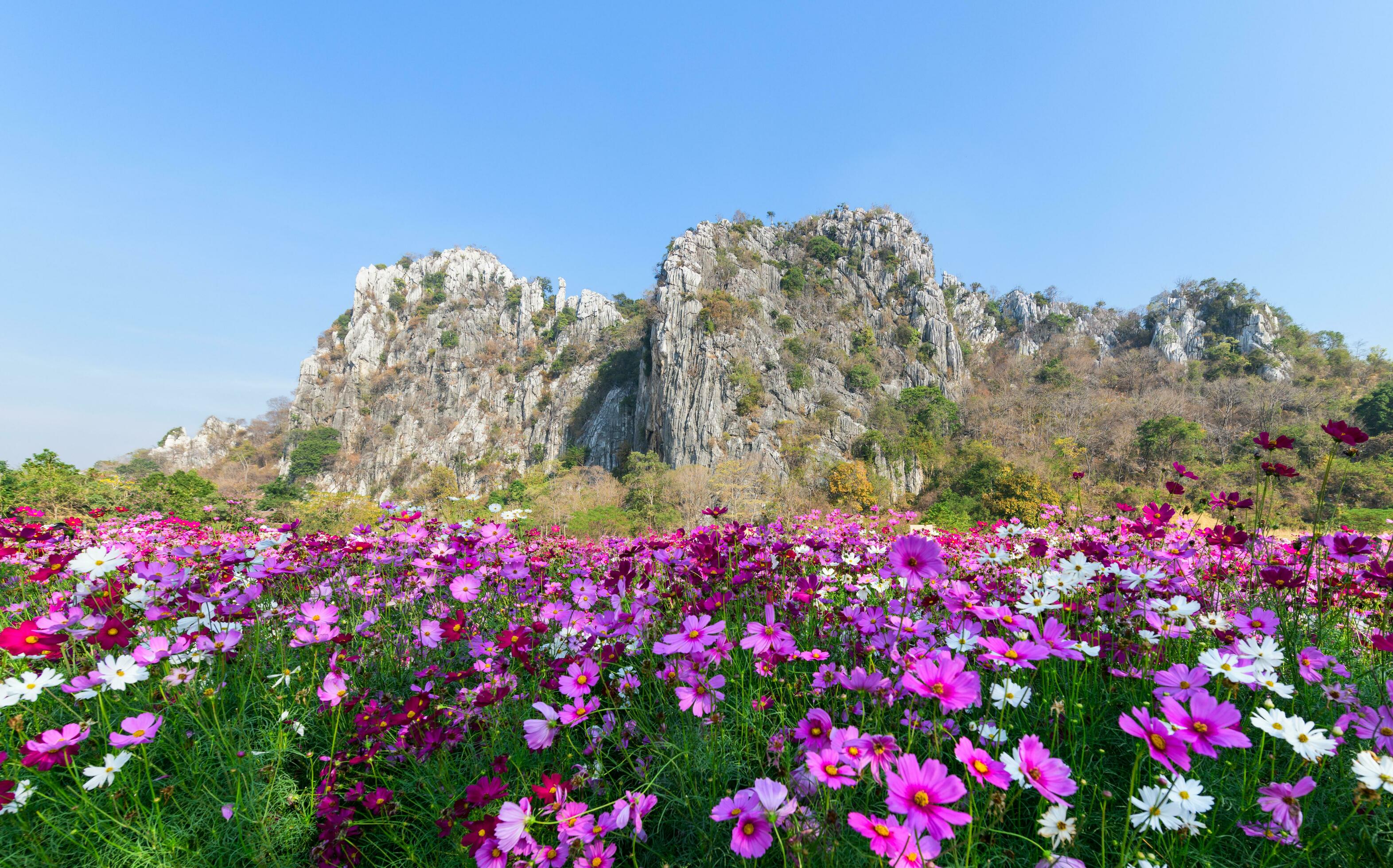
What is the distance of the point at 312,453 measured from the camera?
135 feet

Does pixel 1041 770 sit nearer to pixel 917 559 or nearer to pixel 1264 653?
pixel 917 559

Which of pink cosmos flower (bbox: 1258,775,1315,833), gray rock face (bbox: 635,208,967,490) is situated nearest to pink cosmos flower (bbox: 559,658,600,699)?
pink cosmos flower (bbox: 1258,775,1315,833)

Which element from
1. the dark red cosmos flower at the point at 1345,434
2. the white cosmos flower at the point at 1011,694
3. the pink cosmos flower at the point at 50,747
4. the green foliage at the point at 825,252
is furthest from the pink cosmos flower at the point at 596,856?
the green foliage at the point at 825,252

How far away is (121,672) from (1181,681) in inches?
93.2

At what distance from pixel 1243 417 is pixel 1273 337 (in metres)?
18.5

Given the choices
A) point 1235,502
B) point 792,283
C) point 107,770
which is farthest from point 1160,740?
point 792,283

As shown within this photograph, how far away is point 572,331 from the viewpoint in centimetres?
4353

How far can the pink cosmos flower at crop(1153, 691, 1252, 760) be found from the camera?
0.69 metres

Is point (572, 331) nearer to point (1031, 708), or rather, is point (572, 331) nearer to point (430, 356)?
point (430, 356)

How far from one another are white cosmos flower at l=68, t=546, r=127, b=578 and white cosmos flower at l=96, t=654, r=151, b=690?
0.34 meters

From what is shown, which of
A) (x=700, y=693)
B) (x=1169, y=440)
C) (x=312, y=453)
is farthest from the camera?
(x=312, y=453)

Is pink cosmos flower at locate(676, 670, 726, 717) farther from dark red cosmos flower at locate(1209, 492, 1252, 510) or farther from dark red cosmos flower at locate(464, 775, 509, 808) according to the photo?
dark red cosmos flower at locate(1209, 492, 1252, 510)

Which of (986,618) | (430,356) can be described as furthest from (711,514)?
(430,356)

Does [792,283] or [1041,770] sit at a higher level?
[792,283]
